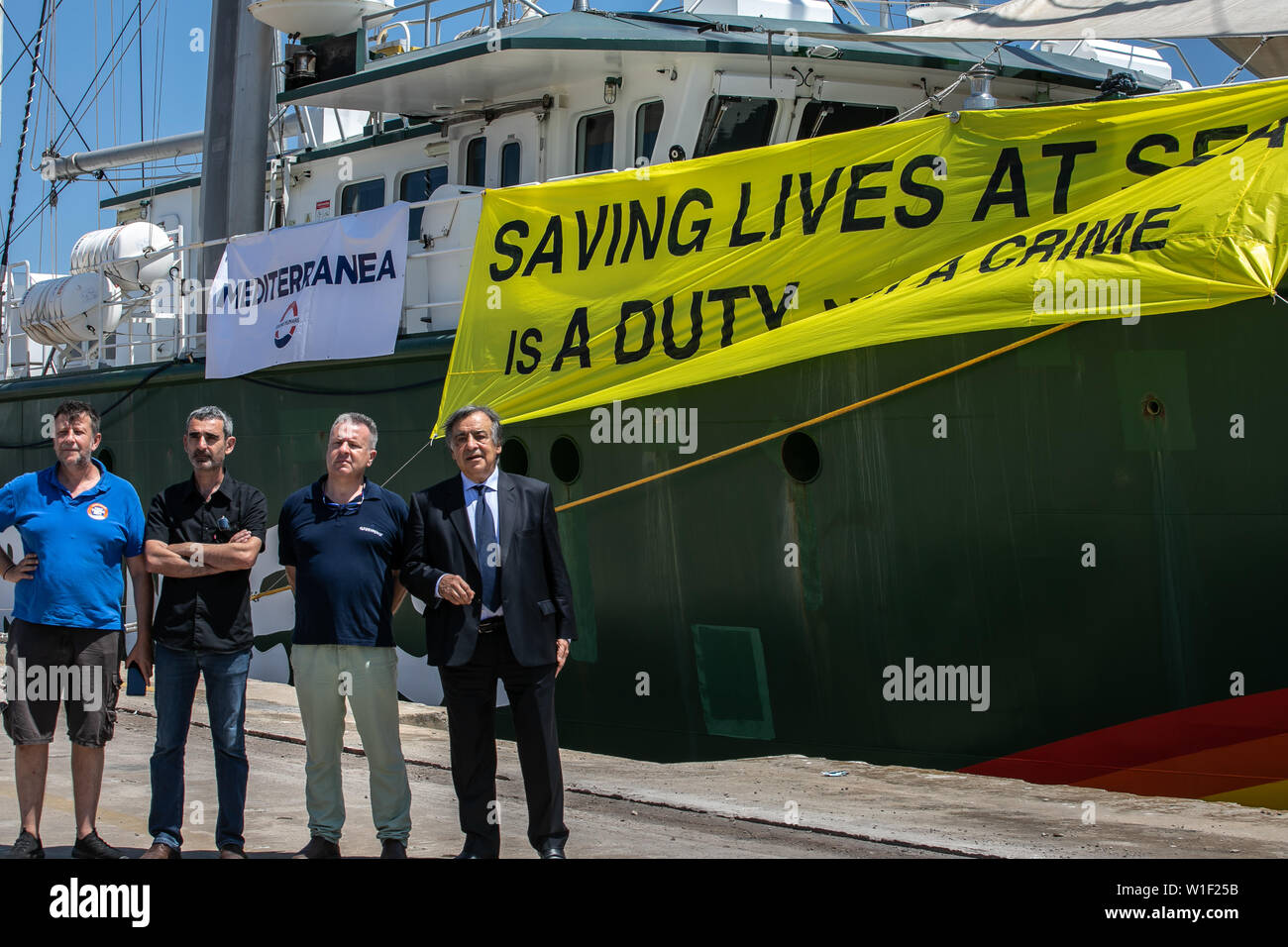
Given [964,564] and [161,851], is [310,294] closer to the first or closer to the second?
[964,564]

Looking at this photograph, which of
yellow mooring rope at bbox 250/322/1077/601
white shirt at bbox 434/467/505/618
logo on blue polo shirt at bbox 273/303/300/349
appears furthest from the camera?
logo on blue polo shirt at bbox 273/303/300/349

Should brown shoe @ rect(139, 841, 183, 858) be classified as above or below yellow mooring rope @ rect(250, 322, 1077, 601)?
below

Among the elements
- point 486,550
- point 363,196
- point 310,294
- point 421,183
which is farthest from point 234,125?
point 486,550

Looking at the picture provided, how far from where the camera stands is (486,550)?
5.38 meters

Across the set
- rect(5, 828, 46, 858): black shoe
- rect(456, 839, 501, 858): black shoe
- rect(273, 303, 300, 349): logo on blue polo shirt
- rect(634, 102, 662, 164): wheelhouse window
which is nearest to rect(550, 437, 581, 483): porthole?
rect(634, 102, 662, 164): wheelhouse window

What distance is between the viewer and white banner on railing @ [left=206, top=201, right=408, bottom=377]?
1011 cm

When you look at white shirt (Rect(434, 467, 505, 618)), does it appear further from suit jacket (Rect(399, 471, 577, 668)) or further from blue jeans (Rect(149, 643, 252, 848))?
blue jeans (Rect(149, 643, 252, 848))

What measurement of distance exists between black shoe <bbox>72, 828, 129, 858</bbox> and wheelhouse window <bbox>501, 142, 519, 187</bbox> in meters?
6.50

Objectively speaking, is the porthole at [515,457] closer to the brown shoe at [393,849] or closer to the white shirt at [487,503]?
the white shirt at [487,503]

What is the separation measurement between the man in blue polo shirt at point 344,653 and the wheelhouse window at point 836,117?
17.9ft

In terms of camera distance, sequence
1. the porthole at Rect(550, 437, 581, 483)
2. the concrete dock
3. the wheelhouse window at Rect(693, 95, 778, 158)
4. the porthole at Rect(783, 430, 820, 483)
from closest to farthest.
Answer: the concrete dock → the porthole at Rect(783, 430, 820, 483) → the porthole at Rect(550, 437, 581, 483) → the wheelhouse window at Rect(693, 95, 778, 158)

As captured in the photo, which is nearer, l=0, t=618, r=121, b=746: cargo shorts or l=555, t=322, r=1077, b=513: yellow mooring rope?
l=0, t=618, r=121, b=746: cargo shorts

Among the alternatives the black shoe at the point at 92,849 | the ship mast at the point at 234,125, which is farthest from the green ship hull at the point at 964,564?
the ship mast at the point at 234,125

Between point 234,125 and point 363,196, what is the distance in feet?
5.38
